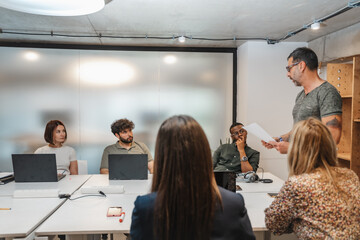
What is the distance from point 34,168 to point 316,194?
2391 mm

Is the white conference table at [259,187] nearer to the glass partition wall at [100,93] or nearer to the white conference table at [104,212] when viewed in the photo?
the white conference table at [104,212]

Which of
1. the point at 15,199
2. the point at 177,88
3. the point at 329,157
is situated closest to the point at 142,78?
the point at 177,88

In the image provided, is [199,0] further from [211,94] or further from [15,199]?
[15,199]

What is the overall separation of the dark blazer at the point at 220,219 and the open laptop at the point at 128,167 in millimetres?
1550

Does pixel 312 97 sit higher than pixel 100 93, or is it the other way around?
pixel 100 93

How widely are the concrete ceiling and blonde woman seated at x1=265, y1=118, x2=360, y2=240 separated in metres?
1.71

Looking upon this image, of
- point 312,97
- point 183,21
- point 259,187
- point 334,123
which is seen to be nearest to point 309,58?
point 312,97

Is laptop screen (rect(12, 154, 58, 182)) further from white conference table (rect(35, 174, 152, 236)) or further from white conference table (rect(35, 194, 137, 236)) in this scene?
white conference table (rect(35, 194, 137, 236))

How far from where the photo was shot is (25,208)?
6.10 feet

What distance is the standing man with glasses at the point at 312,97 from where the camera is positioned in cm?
205

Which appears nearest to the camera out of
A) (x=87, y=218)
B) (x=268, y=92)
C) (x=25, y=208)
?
(x=87, y=218)

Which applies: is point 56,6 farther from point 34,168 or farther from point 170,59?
point 170,59

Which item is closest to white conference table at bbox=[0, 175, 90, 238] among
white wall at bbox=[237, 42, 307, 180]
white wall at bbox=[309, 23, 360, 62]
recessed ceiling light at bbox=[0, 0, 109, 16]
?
recessed ceiling light at bbox=[0, 0, 109, 16]

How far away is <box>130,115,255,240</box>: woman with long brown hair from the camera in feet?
3.06
